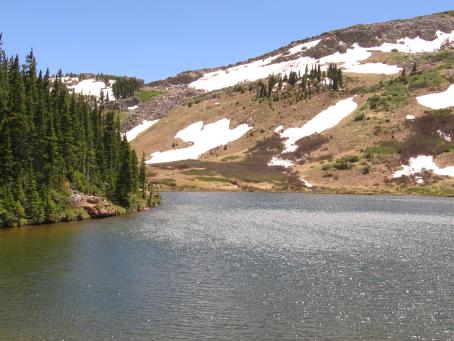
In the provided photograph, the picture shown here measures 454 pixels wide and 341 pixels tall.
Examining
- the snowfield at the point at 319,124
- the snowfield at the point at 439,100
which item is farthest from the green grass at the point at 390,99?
the snowfield at the point at 319,124

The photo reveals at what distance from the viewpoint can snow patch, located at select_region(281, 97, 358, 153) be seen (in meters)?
180

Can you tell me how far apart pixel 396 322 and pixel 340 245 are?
82.3ft

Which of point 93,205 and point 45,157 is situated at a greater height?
point 45,157

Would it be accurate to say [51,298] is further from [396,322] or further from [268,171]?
[268,171]

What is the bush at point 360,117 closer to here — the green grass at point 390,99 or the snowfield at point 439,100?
the green grass at point 390,99

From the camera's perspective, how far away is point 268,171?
519 feet

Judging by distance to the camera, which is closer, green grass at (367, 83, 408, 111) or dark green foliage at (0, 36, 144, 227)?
dark green foliage at (0, 36, 144, 227)

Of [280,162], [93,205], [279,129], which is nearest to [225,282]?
[93,205]

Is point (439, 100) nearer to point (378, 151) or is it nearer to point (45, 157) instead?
point (378, 151)

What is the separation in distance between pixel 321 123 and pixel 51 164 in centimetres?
12947

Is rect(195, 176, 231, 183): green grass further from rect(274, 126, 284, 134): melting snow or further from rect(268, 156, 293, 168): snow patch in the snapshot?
rect(274, 126, 284, 134): melting snow

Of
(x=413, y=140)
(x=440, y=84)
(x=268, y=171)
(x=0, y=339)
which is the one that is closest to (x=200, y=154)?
(x=268, y=171)

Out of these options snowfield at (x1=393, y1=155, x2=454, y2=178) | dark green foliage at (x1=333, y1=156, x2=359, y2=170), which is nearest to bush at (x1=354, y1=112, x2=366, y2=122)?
dark green foliage at (x1=333, y1=156, x2=359, y2=170)

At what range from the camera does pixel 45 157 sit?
73.0 meters
